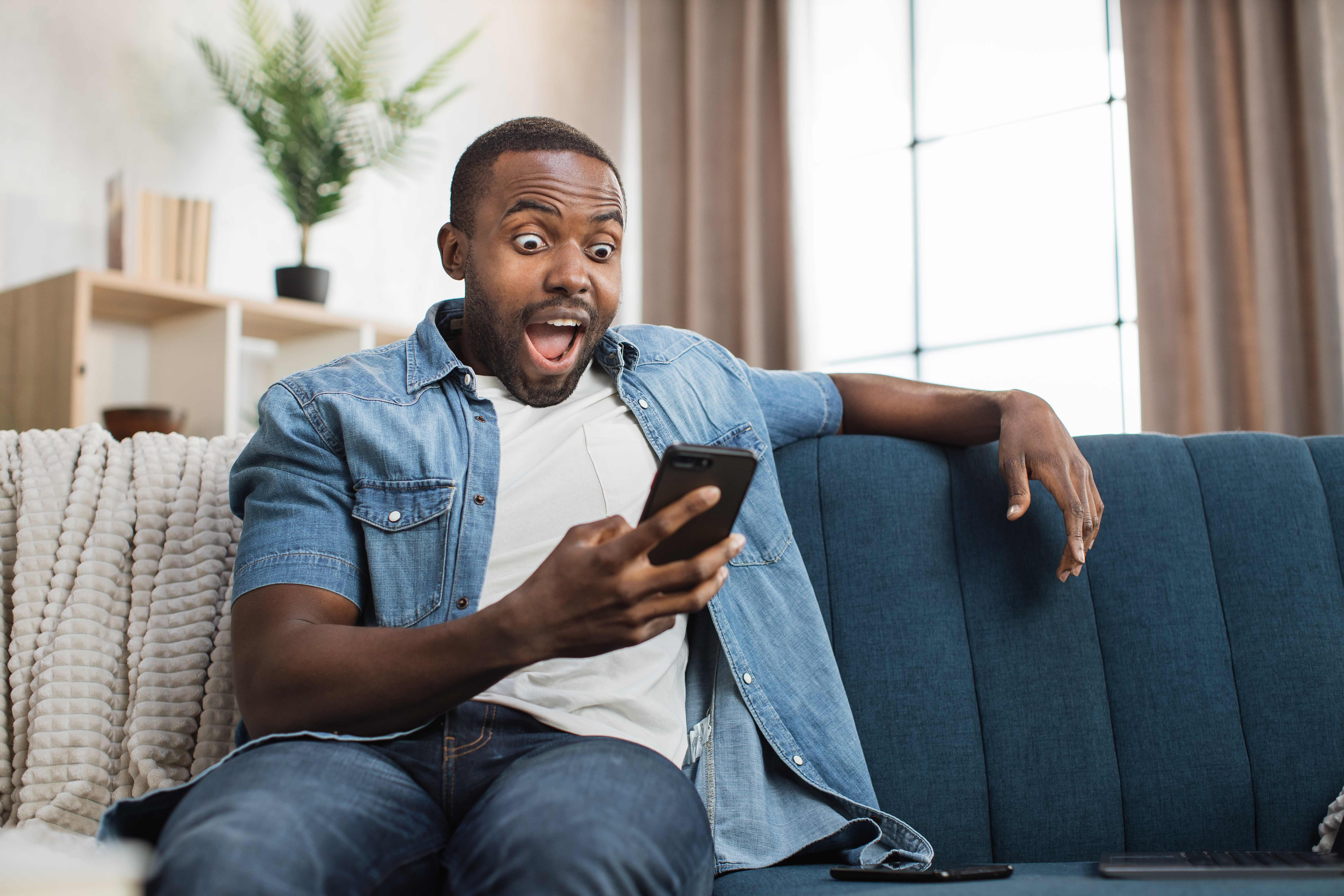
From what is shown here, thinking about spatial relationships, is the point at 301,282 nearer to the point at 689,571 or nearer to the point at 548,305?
the point at 548,305

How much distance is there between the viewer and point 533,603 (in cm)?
83

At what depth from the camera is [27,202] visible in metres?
2.36

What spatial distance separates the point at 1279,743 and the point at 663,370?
34.4 inches

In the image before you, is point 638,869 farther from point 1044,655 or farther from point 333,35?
point 333,35

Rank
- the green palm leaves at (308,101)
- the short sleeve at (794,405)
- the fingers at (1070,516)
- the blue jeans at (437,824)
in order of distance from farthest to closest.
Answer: the green palm leaves at (308,101)
the short sleeve at (794,405)
the fingers at (1070,516)
the blue jeans at (437,824)

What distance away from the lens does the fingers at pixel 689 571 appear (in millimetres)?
817

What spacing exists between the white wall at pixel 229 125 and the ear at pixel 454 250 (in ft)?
4.54

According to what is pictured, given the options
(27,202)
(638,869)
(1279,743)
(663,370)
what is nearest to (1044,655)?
(1279,743)

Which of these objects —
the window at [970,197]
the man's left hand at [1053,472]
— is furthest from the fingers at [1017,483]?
the window at [970,197]

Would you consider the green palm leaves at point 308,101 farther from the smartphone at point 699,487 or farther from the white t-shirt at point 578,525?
the smartphone at point 699,487

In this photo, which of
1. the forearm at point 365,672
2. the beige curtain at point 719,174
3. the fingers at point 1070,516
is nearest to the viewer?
the forearm at point 365,672

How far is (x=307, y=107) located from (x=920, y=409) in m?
1.78

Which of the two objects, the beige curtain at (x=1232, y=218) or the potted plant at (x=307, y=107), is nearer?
the beige curtain at (x=1232, y=218)

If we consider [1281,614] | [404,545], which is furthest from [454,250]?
[1281,614]
